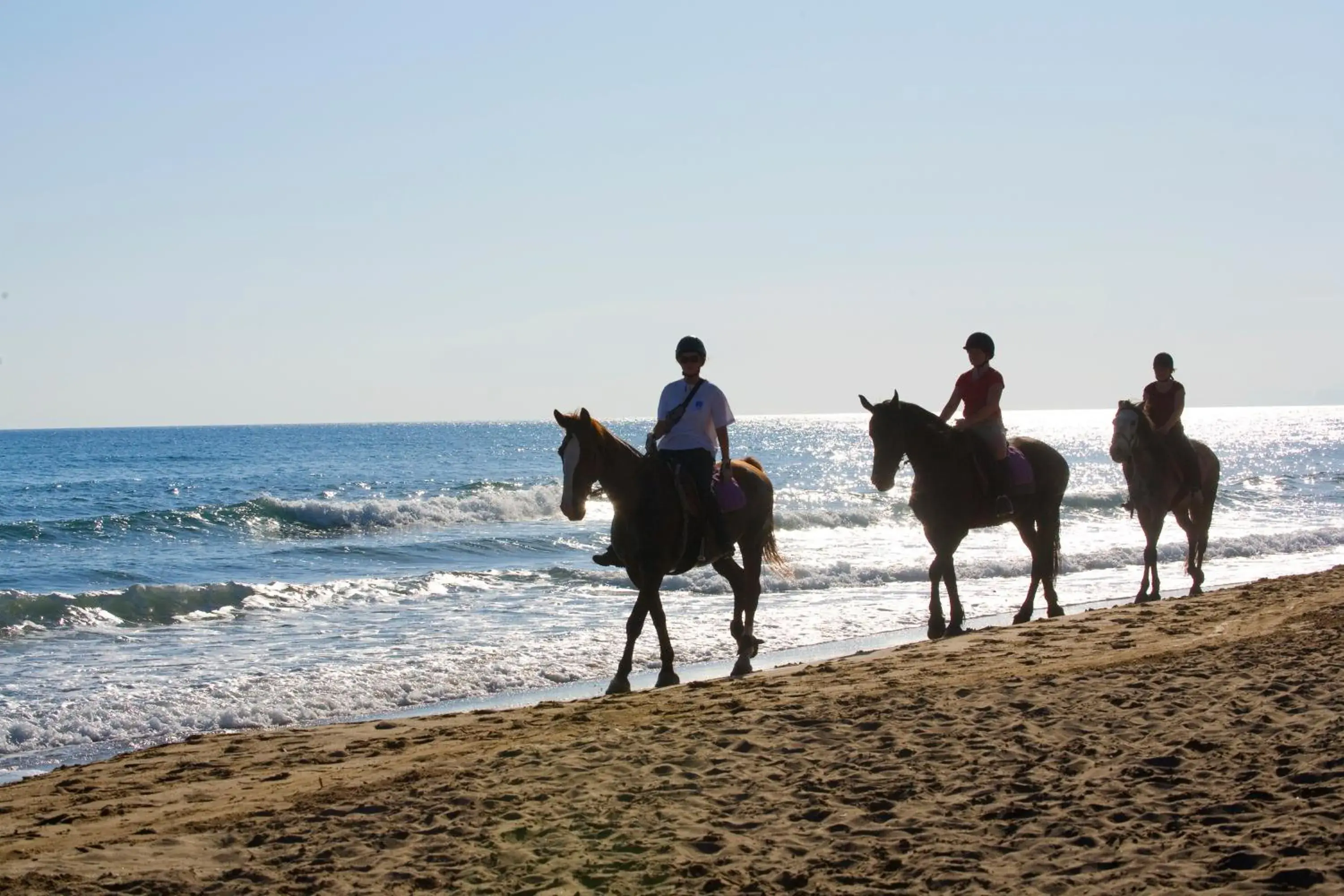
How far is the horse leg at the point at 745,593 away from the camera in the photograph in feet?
37.9

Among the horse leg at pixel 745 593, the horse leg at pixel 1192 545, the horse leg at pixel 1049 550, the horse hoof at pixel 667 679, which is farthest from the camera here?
the horse leg at pixel 1192 545

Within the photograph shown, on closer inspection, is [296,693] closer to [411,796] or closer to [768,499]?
[768,499]

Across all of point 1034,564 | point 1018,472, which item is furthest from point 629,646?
point 1034,564

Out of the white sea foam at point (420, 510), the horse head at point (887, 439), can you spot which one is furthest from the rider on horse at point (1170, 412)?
the white sea foam at point (420, 510)

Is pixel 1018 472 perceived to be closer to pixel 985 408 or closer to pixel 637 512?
pixel 985 408

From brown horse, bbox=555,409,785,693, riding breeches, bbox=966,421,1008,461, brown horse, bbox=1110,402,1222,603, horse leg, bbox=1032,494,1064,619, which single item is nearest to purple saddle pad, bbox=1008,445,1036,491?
riding breeches, bbox=966,421,1008,461

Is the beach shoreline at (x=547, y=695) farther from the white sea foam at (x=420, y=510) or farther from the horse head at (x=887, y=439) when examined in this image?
the white sea foam at (x=420, y=510)

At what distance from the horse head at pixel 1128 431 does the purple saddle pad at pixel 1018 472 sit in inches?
85.2

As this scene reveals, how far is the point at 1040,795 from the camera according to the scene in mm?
5852

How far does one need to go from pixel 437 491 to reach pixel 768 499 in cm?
4301

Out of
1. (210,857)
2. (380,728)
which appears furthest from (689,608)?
(210,857)

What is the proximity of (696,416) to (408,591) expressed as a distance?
11115 millimetres

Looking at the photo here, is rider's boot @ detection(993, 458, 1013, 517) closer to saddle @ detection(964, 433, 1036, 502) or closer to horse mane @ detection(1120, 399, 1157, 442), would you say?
saddle @ detection(964, 433, 1036, 502)

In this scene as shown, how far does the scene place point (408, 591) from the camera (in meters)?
20.6
